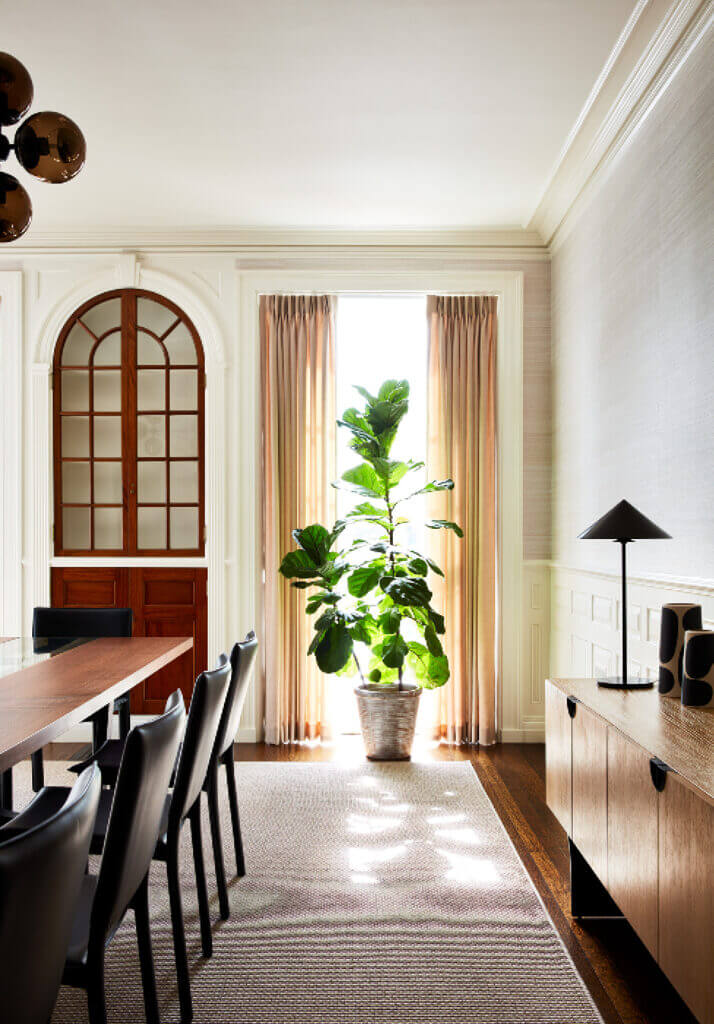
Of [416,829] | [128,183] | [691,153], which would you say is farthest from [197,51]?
[416,829]

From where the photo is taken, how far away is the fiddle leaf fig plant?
15.1ft

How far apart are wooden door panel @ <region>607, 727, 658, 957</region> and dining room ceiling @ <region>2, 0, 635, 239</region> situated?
2486mm

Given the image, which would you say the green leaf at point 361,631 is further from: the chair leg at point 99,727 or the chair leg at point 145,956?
the chair leg at point 145,956

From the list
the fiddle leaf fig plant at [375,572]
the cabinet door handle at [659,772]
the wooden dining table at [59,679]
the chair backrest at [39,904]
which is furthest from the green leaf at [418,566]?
the chair backrest at [39,904]

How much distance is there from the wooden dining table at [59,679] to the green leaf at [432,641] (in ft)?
5.13

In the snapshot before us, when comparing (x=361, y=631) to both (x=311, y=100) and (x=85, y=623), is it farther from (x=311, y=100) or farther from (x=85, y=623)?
(x=311, y=100)

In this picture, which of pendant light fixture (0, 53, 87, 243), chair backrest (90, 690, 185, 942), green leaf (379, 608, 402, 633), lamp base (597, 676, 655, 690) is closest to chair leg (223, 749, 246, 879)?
chair backrest (90, 690, 185, 942)

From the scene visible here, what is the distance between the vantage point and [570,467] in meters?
4.68

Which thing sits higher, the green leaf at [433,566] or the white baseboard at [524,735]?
the green leaf at [433,566]

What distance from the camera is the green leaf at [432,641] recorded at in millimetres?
4707

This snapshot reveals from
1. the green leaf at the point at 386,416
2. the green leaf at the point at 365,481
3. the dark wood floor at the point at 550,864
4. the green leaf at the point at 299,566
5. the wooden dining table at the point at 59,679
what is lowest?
the dark wood floor at the point at 550,864

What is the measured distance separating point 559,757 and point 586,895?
0.46m

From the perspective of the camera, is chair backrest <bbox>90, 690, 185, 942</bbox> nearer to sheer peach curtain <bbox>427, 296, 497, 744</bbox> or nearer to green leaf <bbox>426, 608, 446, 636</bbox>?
green leaf <bbox>426, 608, 446, 636</bbox>

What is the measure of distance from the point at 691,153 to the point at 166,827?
276 centimetres
